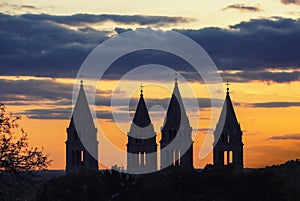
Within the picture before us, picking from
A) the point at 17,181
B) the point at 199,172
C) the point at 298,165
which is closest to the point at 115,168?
the point at 199,172

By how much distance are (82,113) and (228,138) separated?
53.8 ft

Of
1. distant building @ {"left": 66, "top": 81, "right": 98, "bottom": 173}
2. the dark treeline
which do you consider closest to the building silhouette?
distant building @ {"left": 66, "top": 81, "right": 98, "bottom": 173}

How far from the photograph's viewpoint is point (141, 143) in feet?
332

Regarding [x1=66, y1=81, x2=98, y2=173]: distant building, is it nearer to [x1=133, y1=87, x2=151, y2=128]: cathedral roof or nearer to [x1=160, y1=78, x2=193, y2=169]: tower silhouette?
[x1=133, y1=87, x2=151, y2=128]: cathedral roof

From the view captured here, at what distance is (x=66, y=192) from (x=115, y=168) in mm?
9482

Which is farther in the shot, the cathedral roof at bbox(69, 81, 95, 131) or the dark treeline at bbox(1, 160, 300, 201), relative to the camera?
the cathedral roof at bbox(69, 81, 95, 131)

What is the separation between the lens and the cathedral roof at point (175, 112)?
97.8 meters

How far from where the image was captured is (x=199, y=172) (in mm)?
85812

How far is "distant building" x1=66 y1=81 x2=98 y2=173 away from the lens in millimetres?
104812

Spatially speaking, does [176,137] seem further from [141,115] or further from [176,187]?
[176,187]

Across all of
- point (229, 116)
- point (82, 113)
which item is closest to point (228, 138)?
point (229, 116)

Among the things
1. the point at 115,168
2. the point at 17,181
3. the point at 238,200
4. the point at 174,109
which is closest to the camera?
the point at 17,181

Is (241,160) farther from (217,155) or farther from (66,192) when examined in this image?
(66,192)

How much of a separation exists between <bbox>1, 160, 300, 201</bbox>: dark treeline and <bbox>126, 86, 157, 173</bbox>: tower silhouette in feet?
35.1
